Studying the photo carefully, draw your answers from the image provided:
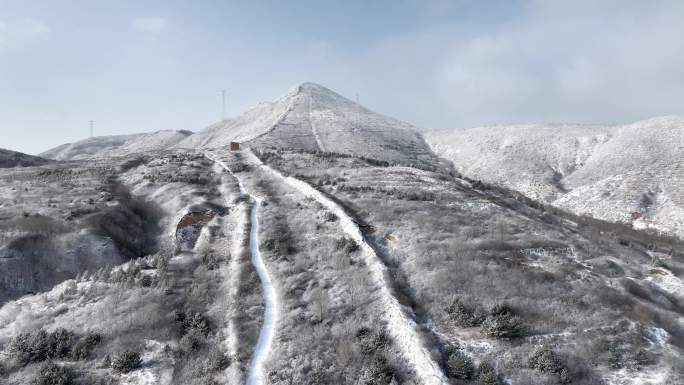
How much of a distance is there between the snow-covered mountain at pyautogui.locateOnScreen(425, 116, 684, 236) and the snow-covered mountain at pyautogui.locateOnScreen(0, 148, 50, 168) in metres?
71.9

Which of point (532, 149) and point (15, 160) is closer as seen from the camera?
point (15, 160)

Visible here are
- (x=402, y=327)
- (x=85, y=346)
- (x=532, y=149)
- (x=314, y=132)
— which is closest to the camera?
(x=85, y=346)

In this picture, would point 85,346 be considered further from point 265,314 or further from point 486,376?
point 486,376

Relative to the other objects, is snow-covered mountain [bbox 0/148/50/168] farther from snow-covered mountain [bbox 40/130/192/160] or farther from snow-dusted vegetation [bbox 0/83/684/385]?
snow-covered mountain [bbox 40/130/192/160]

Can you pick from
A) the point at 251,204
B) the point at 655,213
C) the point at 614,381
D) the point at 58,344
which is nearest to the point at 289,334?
the point at 58,344

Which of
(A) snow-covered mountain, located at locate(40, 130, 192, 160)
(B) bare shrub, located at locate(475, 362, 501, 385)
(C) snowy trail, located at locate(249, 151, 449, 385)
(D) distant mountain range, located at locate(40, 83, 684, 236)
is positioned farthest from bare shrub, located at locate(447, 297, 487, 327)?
(A) snow-covered mountain, located at locate(40, 130, 192, 160)

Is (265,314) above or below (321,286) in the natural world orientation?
below

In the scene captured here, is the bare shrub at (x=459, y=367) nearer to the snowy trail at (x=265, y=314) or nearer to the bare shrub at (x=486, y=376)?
the bare shrub at (x=486, y=376)

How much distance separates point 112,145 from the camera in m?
158

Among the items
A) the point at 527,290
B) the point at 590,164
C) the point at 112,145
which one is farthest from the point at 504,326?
the point at 112,145

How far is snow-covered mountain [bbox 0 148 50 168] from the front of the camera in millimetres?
63050

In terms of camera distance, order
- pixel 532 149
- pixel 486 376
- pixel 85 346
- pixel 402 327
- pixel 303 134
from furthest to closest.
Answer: pixel 303 134 < pixel 532 149 < pixel 402 327 < pixel 85 346 < pixel 486 376

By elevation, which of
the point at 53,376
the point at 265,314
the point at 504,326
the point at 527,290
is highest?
the point at 527,290

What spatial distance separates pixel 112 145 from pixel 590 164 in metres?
151
